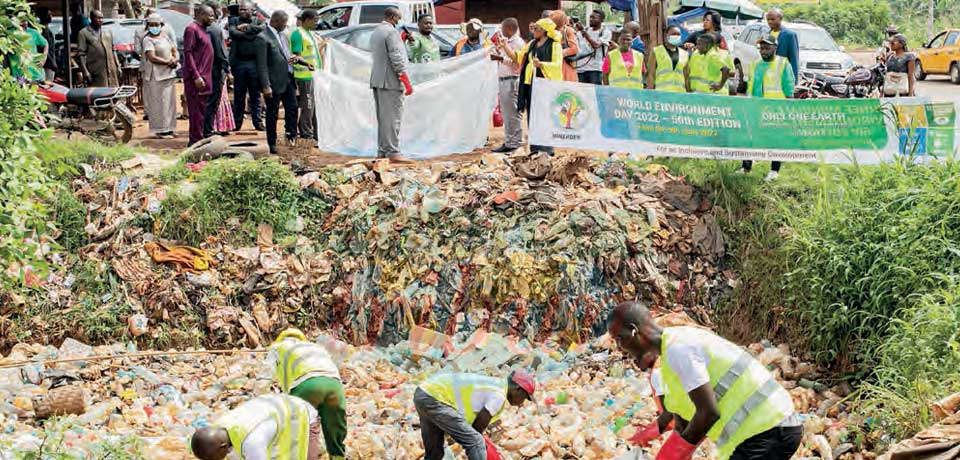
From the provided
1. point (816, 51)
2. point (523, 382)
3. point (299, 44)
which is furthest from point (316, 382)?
point (816, 51)

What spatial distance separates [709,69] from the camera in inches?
463

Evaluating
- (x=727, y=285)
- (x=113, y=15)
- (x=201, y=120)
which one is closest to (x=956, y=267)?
(x=727, y=285)

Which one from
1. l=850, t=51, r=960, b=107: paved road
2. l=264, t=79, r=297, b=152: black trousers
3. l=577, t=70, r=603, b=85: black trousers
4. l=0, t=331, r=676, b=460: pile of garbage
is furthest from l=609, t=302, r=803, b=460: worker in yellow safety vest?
l=850, t=51, r=960, b=107: paved road

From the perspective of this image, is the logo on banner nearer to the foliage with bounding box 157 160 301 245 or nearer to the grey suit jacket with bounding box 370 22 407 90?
the grey suit jacket with bounding box 370 22 407 90

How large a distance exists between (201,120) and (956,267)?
8.67 meters

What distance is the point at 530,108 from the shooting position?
11.2 meters

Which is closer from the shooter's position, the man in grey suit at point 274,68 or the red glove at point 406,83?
the red glove at point 406,83

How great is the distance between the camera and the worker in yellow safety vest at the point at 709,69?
11.8 meters

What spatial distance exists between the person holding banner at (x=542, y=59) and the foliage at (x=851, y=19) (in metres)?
30.4

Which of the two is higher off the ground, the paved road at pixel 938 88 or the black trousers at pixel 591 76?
the black trousers at pixel 591 76

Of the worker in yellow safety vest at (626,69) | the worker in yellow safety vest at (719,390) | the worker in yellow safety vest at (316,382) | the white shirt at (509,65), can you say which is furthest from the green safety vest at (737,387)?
the worker in yellow safety vest at (626,69)

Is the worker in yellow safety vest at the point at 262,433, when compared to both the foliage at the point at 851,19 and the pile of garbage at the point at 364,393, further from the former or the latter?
the foliage at the point at 851,19

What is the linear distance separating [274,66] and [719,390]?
8.67m

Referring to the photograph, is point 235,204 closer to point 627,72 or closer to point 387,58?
point 387,58
